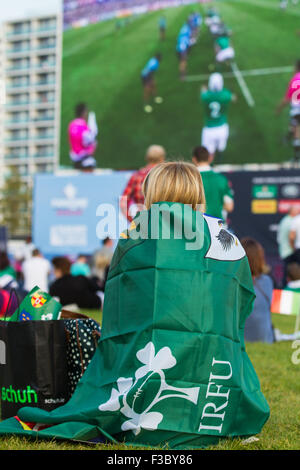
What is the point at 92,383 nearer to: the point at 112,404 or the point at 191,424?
the point at 112,404

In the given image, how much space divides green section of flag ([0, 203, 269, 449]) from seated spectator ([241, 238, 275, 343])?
9.79 feet

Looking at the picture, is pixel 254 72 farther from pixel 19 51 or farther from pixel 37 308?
pixel 19 51

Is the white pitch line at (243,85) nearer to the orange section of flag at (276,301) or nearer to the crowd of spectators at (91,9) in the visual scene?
the crowd of spectators at (91,9)

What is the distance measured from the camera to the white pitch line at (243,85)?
603 inches

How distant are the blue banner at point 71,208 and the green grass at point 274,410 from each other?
9.81 metres

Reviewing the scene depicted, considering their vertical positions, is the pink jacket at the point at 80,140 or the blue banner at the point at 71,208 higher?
the pink jacket at the point at 80,140

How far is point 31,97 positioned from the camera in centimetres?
8162

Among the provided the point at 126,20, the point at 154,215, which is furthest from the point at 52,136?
the point at 154,215

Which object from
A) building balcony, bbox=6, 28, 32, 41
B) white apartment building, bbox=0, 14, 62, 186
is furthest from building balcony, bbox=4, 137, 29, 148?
building balcony, bbox=6, 28, 32, 41

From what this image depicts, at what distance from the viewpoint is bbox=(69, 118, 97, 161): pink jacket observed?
652 inches

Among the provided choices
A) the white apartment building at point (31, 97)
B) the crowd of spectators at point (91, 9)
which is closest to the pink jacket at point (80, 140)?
the crowd of spectators at point (91, 9)

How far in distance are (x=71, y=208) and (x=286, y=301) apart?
411 inches

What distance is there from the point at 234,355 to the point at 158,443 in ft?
1.56

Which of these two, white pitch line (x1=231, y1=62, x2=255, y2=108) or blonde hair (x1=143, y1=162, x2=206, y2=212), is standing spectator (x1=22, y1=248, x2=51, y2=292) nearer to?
white pitch line (x1=231, y1=62, x2=255, y2=108)
